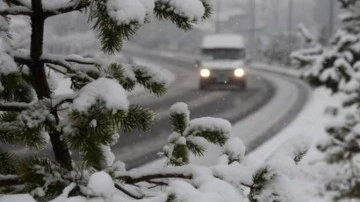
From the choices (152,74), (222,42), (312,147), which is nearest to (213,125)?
(152,74)

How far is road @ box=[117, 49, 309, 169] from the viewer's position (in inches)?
424

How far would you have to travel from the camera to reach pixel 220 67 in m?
19.7

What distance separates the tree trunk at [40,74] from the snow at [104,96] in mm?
217

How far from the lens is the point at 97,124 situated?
4.50 ft

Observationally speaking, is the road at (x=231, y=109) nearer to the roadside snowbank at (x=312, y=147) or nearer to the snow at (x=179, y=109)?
the roadside snowbank at (x=312, y=147)

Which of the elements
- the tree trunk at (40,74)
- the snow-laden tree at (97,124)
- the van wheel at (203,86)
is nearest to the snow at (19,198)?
the snow-laden tree at (97,124)

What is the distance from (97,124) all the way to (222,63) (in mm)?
18424

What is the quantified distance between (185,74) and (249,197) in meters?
28.6

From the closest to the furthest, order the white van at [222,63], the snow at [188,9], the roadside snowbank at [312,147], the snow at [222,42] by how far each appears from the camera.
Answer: the snow at [188,9] → the roadside snowbank at [312,147] → the white van at [222,63] → the snow at [222,42]

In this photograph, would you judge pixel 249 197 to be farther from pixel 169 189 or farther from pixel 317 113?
pixel 317 113

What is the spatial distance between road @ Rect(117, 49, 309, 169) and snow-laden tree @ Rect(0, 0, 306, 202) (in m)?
7.33

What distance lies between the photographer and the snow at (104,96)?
1280mm

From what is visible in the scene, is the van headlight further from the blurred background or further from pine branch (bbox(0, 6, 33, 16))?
pine branch (bbox(0, 6, 33, 16))

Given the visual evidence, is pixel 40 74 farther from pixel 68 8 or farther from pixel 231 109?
pixel 231 109
